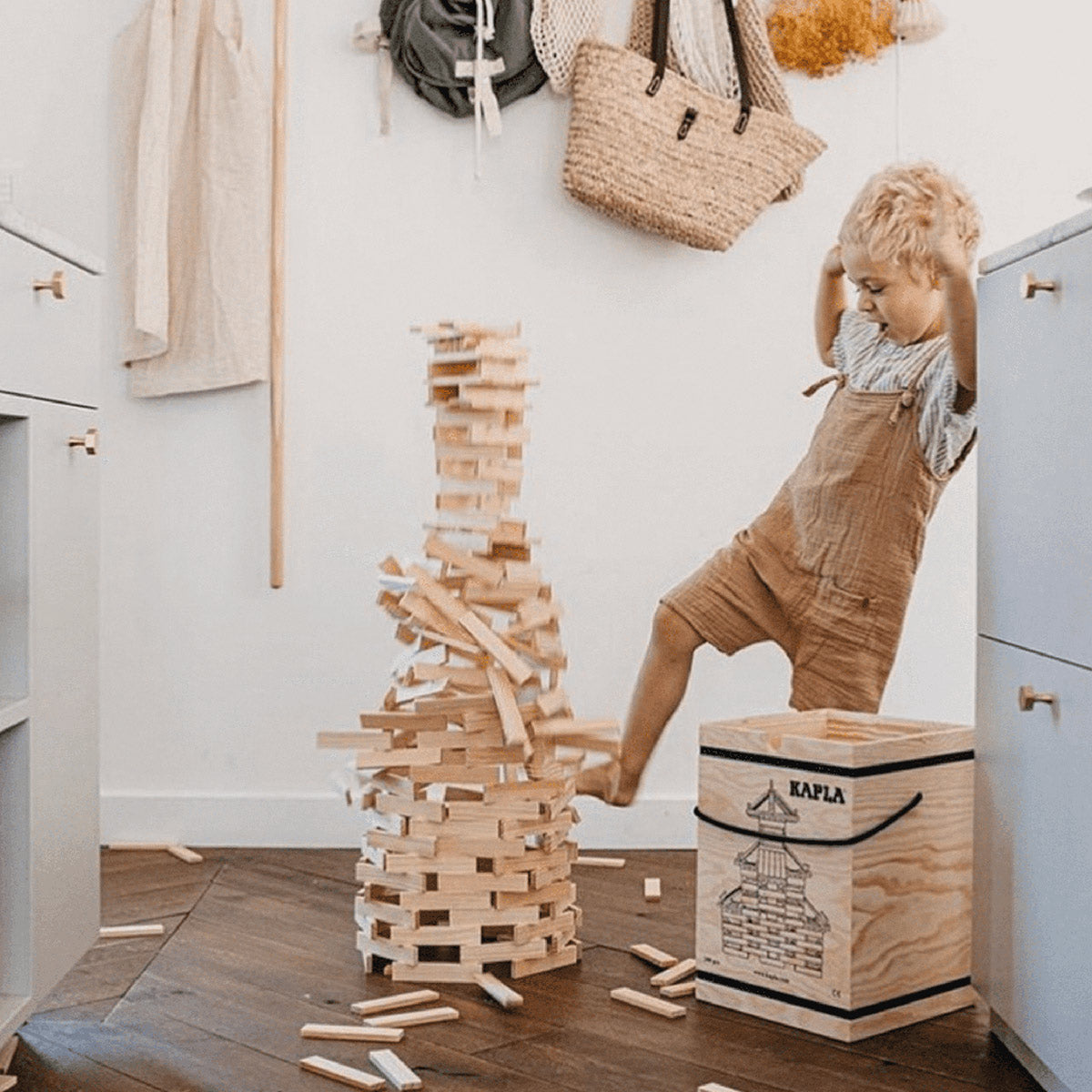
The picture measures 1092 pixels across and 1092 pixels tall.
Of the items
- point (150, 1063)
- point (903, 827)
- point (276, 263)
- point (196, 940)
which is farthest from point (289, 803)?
point (903, 827)

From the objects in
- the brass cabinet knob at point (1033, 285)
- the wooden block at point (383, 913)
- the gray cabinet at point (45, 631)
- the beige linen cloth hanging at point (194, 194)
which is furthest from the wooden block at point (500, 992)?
the beige linen cloth hanging at point (194, 194)

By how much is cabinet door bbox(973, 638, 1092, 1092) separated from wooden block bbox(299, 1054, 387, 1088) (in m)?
0.74

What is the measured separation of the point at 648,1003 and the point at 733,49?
5.91 ft

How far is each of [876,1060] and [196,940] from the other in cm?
105

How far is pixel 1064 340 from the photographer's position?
177cm

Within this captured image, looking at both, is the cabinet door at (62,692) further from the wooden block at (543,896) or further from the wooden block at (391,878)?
the wooden block at (543,896)

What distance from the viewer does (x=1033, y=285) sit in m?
1.81

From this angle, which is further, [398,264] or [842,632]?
[398,264]

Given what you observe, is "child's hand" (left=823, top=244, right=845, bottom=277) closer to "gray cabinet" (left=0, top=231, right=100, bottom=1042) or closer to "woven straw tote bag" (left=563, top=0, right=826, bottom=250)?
"woven straw tote bag" (left=563, top=0, right=826, bottom=250)

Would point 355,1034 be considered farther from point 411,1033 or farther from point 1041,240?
point 1041,240

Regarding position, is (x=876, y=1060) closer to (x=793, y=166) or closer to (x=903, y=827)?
(x=903, y=827)

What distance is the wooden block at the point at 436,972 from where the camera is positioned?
226 centimetres

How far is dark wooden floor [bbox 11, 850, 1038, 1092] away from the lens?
1.89 meters

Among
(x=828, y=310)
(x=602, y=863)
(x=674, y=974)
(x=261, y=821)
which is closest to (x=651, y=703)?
(x=602, y=863)
